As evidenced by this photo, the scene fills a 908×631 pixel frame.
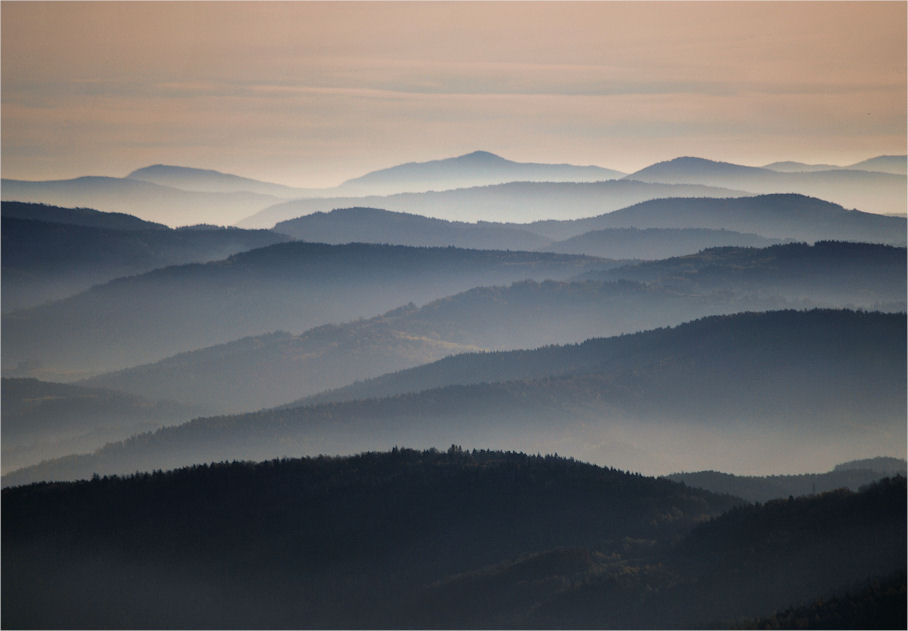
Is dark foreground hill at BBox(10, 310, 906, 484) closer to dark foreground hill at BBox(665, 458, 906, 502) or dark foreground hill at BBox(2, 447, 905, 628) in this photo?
dark foreground hill at BBox(665, 458, 906, 502)

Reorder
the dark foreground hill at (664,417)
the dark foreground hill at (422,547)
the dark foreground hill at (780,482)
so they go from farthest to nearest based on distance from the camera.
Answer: the dark foreground hill at (664,417) → the dark foreground hill at (780,482) → the dark foreground hill at (422,547)

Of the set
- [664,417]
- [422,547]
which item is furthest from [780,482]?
[664,417]

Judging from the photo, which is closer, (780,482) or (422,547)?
(422,547)

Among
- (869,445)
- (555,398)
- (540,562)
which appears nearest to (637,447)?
(555,398)

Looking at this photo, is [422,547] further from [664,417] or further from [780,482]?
[664,417]

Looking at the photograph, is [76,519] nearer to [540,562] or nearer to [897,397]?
[540,562]

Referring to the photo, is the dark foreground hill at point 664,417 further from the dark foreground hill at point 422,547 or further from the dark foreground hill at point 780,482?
the dark foreground hill at point 422,547

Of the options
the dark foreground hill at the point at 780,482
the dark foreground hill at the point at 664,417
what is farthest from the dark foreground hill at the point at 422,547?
the dark foreground hill at the point at 664,417
